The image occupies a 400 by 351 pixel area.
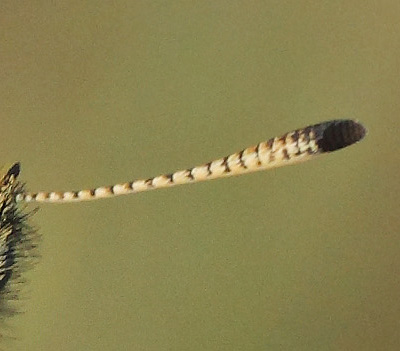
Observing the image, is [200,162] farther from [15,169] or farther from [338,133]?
[15,169]

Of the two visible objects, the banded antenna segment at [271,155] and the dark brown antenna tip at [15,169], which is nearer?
the banded antenna segment at [271,155]

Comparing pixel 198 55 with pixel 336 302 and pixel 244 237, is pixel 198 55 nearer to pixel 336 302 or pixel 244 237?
pixel 244 237

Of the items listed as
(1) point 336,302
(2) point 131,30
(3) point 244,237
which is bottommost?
(1) point 336,302

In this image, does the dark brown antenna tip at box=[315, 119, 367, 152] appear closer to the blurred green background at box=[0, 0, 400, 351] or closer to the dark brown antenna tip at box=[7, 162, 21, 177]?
the blurred green background at box=[0, 0, 400, 351]

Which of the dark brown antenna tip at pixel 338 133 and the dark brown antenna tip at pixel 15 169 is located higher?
the dark brown antenna tip at pixel 15 169

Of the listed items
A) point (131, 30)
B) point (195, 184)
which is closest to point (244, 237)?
point (195, 184)

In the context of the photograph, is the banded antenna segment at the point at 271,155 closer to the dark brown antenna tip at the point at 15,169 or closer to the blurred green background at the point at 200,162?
the blurred green background at the point at 200,162

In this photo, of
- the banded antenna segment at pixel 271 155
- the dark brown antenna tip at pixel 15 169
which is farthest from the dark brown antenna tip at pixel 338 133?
the dark brown antenna tip at pixel 15 169

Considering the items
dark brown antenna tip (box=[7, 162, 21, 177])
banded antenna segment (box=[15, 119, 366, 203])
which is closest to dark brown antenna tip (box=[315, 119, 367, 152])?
banded antenna segment (box=[15, 119, 366, 203])

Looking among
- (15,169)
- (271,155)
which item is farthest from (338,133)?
(15,169)

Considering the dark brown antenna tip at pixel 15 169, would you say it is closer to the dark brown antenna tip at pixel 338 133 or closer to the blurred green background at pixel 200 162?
the blurred green background at pixel 200 162
